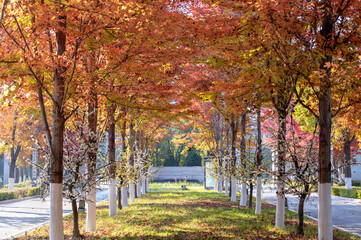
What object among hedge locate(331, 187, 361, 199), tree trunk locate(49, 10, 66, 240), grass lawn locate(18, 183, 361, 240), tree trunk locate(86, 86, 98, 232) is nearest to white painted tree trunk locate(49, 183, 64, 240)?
tree trunk locate(49, 10, 66, 240)

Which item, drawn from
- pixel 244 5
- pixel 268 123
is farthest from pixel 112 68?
pixel 268 123

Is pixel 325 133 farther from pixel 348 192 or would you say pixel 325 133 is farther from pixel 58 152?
pixel 348 192

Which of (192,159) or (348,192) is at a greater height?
(192,159)

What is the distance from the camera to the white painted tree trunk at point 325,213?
329 inches

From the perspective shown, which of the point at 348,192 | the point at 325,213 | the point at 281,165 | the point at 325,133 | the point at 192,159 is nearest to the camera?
the point at 325,213

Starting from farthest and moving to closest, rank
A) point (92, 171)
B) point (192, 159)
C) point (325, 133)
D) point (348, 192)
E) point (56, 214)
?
point (192, 159) → point (348, 192) → point (92, 171) → point (325, 133) → point (56, 214)

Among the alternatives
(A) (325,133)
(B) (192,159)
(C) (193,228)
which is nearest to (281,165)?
(A) (325,133)

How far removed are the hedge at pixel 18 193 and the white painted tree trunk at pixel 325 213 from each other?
25.3 m

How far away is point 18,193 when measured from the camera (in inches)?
1200

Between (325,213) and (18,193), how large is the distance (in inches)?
1111

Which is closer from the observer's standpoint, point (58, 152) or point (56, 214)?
point (56, 214)

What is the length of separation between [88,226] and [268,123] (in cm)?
2890

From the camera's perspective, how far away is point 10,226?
49.0 ft

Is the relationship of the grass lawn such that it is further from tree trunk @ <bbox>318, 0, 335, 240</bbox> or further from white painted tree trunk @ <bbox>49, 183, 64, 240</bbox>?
tree trunk @ <bbox>318, 0, 335, 240</bbox>
